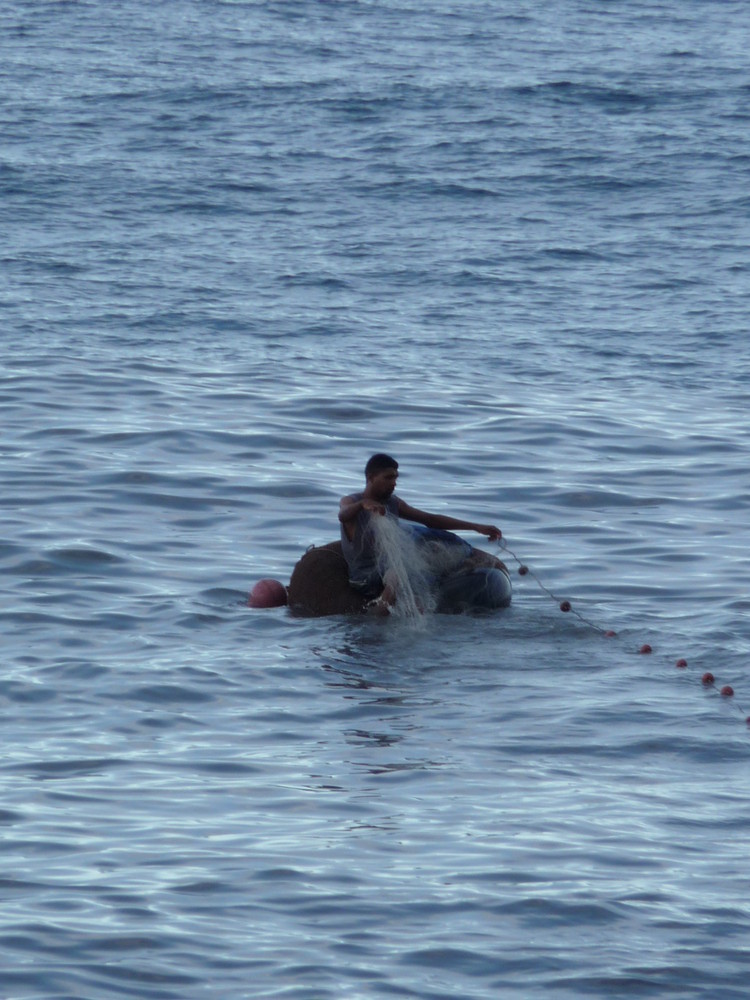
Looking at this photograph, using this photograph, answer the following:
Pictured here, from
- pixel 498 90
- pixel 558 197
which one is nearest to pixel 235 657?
pixel 558 197

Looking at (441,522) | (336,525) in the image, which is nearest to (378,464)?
(441,522)

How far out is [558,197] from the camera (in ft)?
95.2

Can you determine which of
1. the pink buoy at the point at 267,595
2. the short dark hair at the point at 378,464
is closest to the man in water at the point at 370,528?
the short dark hair at the point at 378,464

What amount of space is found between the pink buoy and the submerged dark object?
2.8 inches

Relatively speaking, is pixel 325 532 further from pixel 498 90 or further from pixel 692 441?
pixel 498 90

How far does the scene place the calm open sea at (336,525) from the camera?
645 cm

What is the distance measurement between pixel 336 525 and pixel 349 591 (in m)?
2.31

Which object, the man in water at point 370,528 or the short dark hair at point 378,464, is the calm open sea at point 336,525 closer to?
the man in water at point 370,528

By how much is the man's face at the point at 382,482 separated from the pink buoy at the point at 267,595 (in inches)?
37.5

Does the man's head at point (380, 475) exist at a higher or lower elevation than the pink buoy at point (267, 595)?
higher

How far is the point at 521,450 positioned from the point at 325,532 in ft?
11.3

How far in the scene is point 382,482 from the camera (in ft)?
35.9

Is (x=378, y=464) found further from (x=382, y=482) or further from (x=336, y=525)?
(x=336, y=525)

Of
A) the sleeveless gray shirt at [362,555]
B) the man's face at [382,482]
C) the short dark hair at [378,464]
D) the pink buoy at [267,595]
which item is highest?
the short dark hair at [378,464]
